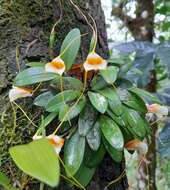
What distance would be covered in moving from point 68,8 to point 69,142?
14.4 inches

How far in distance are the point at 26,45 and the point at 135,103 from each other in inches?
10.8

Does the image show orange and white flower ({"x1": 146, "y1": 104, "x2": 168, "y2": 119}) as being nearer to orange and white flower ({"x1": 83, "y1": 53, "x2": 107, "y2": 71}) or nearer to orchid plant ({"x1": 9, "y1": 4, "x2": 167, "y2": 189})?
orchid plant ({"x1": 9, "y1": 4, "x2": 167, "y2": 189})

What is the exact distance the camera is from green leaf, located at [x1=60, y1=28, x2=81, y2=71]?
2.55ft

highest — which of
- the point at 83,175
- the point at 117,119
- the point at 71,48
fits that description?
the point at 71,48

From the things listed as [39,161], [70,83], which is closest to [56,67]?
[70,83]

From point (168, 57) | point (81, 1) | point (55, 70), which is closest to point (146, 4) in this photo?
point (168, 57)

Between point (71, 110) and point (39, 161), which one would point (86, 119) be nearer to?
point (71, 110)

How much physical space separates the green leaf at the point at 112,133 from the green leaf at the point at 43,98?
11 centimetres

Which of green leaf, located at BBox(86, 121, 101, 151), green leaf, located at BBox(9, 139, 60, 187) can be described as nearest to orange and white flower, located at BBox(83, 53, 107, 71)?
green leaf, located at BBox(86, 121, 101, 151)

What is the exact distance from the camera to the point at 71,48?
Result: 784mm

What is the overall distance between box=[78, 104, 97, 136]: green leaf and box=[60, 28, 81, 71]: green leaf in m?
0.10

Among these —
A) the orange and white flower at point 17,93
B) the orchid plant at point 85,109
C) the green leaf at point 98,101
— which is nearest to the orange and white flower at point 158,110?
the orchid plant at point 85,109

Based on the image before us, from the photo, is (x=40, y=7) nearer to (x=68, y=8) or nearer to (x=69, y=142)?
(x=68, y=8)

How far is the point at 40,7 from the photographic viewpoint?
2.97 feet
